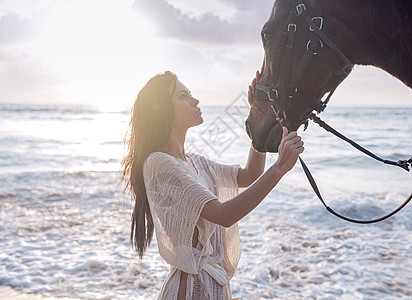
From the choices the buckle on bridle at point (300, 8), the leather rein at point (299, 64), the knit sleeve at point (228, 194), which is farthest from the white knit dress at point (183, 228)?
the buckle on bridle at point (300, 8)

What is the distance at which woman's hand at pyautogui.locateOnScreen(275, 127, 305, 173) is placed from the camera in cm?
162

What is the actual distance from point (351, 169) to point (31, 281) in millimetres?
10036

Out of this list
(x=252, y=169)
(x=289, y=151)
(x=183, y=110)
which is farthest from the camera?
(x=252, y=169)

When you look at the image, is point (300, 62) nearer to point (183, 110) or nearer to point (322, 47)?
point (322, 47)

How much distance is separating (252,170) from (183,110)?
23.2 inches

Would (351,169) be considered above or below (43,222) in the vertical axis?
above

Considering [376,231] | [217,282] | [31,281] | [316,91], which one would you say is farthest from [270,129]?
[376,231]

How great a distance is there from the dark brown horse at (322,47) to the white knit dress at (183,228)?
→ 51cm

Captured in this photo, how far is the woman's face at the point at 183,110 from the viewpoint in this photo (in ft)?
7.32

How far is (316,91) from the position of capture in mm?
1918

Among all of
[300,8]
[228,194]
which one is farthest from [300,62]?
[228,194]

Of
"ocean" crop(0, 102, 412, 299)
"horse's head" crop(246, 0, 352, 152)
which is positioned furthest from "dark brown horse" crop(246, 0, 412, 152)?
"ocean" crop(0, 102, 412, 299)

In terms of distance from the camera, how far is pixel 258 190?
172 cm

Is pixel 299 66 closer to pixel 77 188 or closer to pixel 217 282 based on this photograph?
pixel 217 282
